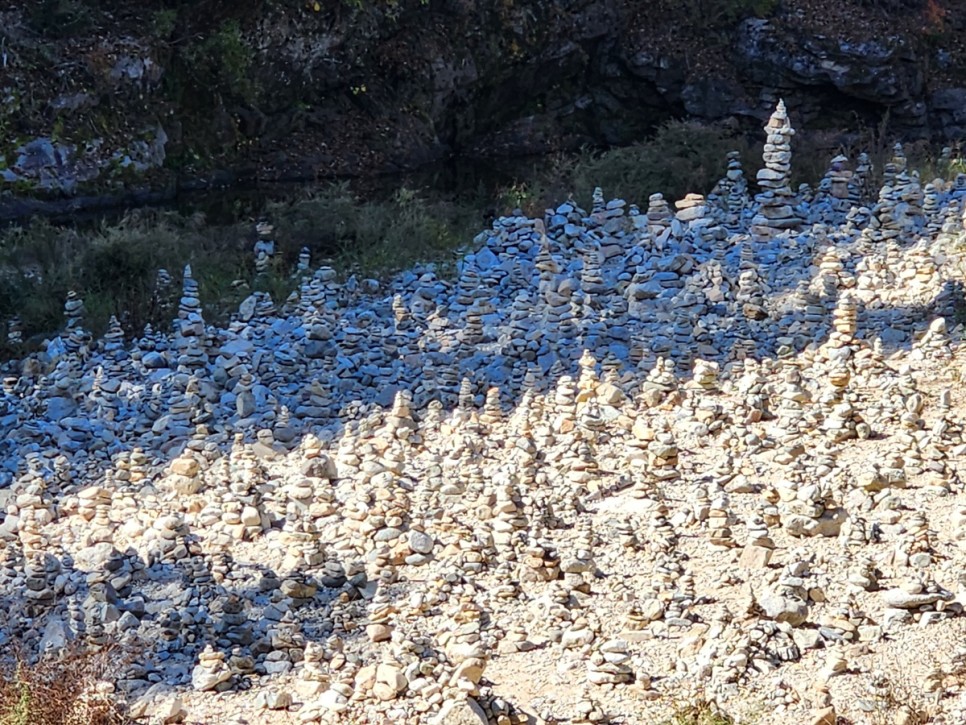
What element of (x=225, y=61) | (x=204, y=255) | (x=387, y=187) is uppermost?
(x=225, y=61)

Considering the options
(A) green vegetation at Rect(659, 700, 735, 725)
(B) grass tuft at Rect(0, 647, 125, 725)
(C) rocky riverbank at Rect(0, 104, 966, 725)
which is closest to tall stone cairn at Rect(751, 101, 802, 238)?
(C) rocky riverbank at Rect(0, 104, 966, 725)

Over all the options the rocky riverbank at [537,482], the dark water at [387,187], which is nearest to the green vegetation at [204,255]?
the rocky riverbank at [537,482]

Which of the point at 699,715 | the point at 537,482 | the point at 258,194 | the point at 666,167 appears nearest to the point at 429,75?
the point at 258,194

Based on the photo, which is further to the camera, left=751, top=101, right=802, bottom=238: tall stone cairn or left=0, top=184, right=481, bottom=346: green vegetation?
left=751, top=101, right=802, bottom=238: tall stone cairn

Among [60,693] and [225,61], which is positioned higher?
[225,61]

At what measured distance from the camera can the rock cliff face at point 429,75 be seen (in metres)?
17.1

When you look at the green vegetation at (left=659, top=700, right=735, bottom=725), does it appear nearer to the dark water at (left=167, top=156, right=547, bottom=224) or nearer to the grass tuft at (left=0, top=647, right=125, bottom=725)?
the grass tuft at (left=0, top=647, right=125, bottom=725)

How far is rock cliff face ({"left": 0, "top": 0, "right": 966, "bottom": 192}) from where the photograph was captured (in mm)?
17078

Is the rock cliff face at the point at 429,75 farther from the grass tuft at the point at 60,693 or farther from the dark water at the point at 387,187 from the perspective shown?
the grass tuft at the point at 60,693

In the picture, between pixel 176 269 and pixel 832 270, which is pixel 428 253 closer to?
pixel 176 269

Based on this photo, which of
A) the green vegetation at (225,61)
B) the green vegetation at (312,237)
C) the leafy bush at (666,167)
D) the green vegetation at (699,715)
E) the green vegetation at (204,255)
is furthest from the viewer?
the green vegetation at (225,61)

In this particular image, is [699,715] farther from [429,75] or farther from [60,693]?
[429,75]

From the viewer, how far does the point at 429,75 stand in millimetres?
19484

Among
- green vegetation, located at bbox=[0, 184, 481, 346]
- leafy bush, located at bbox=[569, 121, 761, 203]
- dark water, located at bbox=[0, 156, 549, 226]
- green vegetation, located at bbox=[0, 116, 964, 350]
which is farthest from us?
dark water, located at bbox=[0, 156, 549, 226]
